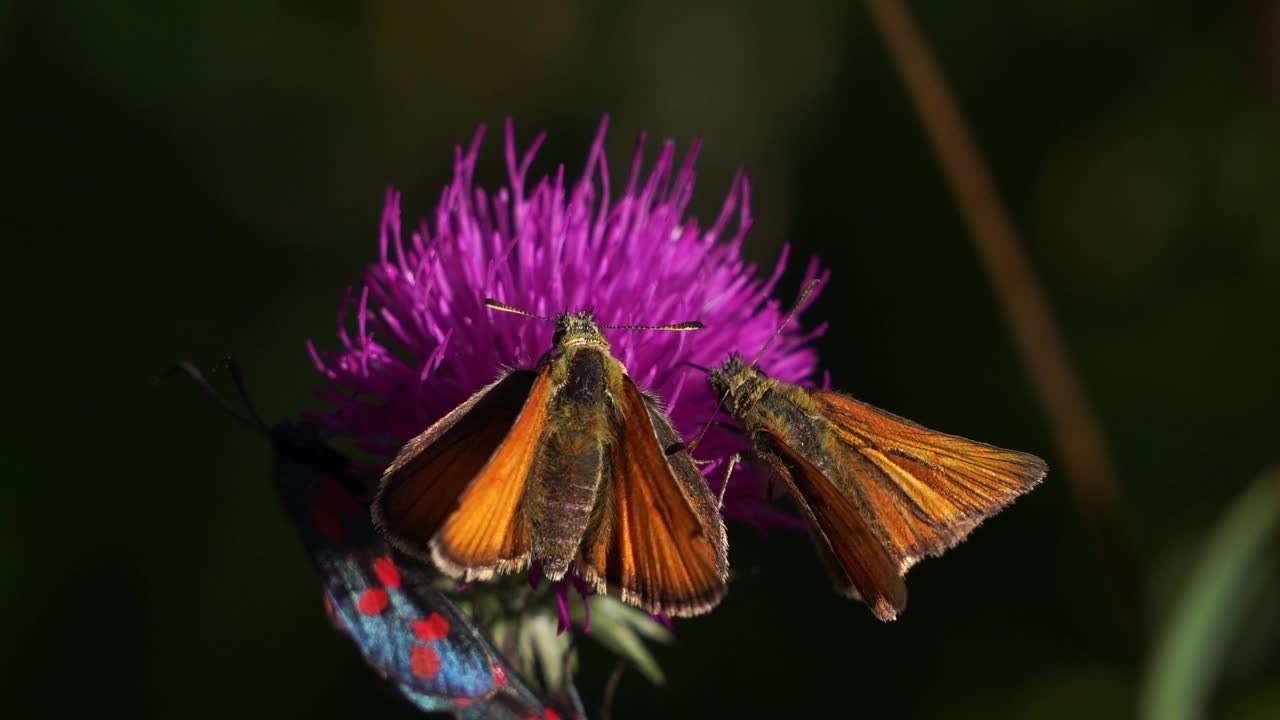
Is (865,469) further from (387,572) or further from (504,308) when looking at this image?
(387,572)

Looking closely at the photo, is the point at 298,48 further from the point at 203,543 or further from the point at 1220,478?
the point at 1220,478

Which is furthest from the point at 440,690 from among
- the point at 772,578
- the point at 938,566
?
the point at 938,566

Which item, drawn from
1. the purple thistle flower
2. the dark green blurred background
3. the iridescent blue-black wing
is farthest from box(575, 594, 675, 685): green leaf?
the dark green blurred background

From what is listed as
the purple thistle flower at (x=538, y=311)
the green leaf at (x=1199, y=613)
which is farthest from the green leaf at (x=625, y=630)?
the green leaf at (x=1199, y=613)

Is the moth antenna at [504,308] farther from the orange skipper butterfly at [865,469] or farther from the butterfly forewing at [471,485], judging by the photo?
the orange skipper butterfly at [865,469]

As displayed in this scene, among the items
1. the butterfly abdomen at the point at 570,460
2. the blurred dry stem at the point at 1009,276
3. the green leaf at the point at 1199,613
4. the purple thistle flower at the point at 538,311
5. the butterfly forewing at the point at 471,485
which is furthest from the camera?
the blurred dry stem at the point at 1009,276

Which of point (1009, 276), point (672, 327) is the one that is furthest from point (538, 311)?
point (1009, 276)

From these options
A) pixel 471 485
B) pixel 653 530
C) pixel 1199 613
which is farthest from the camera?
pixel 1199 613
